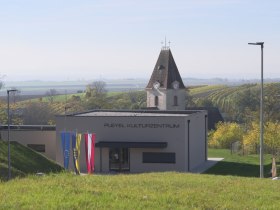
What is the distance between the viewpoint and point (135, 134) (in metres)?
41.9

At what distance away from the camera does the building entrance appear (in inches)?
1652

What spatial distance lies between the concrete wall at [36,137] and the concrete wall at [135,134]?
2.79m

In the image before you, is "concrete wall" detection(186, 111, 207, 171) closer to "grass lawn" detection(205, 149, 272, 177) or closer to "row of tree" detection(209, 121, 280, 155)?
"grass lawn" detection(205, 149, 272, 177)

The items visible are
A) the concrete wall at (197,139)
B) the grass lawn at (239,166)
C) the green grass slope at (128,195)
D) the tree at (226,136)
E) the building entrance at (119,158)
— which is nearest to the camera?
the green grass slope at (128,195)

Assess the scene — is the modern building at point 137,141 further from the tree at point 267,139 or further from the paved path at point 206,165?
the tree at point 267,139

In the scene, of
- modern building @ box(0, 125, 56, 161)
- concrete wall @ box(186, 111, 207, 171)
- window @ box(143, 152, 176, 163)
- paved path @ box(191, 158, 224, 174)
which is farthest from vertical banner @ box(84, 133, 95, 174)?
modern building @ box(0, 125, 56, 161)

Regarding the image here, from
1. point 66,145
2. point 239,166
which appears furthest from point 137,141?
point 239,166

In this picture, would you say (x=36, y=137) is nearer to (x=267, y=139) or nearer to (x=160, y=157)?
(x=160, y=157)

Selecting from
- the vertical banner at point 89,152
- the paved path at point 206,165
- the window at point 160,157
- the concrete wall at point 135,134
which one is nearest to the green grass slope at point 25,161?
the vertical banner at point 89,152

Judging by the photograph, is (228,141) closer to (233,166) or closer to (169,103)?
(169,103)

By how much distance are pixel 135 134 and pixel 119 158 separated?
2173 mm

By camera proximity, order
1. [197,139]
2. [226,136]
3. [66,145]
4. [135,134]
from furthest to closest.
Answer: [226,136], [197,139], [135,134], [66,145]

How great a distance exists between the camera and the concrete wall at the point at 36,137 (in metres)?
45.5

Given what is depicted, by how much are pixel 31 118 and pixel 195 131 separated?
4647 cm
